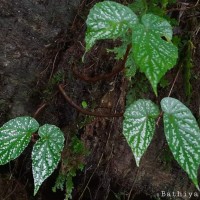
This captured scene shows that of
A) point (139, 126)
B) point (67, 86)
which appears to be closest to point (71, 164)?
point (67, 86)

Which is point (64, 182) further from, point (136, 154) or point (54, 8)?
point (54, 8)

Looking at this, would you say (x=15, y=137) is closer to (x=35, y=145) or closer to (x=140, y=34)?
(x=35, y=145)

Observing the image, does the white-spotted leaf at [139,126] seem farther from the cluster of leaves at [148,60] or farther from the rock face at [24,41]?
the rock face at [24,41]

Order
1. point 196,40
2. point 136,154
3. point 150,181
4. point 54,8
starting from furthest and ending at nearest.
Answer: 1. point 150,181
2. point 196,40
3. point 54,8
4. point 136,154

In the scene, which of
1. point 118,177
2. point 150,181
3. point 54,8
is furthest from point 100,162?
point 54,8

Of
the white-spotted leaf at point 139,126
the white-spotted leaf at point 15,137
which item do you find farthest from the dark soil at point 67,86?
the white-spotted leaf at point 139,126

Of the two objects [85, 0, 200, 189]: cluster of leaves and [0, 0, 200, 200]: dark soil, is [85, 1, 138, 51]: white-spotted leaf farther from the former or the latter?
[0, 0, 200, 200]: dark soil

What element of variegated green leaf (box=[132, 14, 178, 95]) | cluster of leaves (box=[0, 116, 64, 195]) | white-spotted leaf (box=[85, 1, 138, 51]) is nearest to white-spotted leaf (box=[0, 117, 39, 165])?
cluster of leaves (box=[0, 116, 64, 195])
